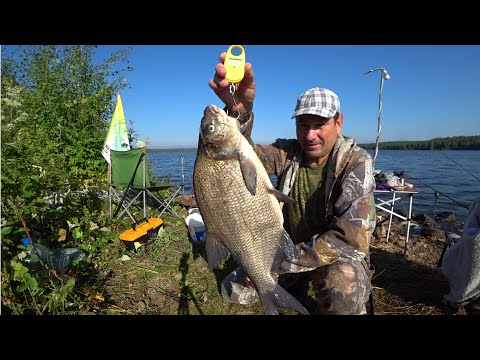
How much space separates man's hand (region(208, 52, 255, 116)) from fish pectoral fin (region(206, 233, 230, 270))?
1.16 meters

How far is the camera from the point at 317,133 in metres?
3.28

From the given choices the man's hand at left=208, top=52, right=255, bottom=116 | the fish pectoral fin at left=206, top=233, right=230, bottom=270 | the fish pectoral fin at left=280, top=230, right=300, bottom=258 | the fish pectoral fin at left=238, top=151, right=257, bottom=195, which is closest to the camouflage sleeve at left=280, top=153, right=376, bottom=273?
the fish pectoral fin at left=280, top=230, right=300, bottom=258

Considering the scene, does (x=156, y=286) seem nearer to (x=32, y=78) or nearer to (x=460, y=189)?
(x=32, y=78)

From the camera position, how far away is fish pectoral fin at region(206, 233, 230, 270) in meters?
2.51

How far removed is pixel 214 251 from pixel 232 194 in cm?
53

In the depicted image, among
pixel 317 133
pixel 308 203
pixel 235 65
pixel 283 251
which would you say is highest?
pixel 235 65

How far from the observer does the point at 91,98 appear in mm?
10227

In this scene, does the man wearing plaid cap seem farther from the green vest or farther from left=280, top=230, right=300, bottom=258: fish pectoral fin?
left=280, top=230, right=300, bottom=258: fish pectoral fin

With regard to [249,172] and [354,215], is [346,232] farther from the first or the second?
[249,172]

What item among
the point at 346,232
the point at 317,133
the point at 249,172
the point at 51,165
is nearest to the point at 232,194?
the point at 249,172
